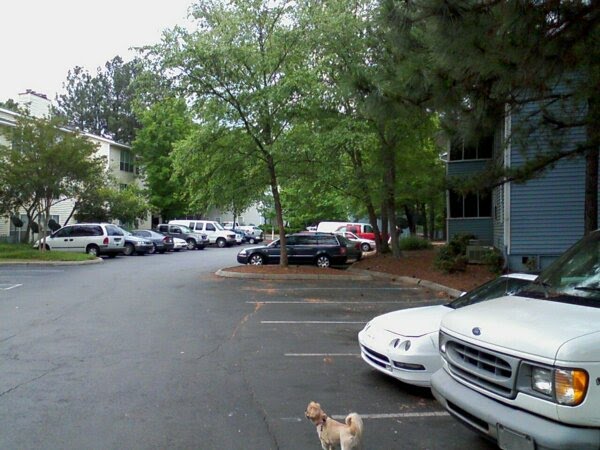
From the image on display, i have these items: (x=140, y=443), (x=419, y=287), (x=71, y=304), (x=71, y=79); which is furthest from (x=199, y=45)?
(x=71, y=79)

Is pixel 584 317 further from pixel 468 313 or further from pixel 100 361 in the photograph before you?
pixel 100 361

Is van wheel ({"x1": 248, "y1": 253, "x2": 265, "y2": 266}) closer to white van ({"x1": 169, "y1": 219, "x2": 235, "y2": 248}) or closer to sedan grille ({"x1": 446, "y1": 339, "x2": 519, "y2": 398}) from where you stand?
white van ({"x1": 169, "y1": 219, "x2": 235, "y2": 248})

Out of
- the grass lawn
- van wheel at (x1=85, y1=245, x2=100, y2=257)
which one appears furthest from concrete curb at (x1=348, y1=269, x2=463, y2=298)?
van wheel at (x1=85, y1=245, x2=100, y2=257)

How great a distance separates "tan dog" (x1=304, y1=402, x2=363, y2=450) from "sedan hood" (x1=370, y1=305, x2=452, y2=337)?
2.34 metres

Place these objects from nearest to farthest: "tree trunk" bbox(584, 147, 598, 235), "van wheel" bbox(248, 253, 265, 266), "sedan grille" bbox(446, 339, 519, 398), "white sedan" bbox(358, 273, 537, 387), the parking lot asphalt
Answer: "sedan grille" bbox(446, 339, 519, 398), the parking lot asphalt, "white sedan" bbox(358, 273, 537, 387), "tree trunk" bbox(584, 147, 598, 235), "van wheel" bbox(248, 253, 265, 266)

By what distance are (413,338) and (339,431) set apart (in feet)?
7.72

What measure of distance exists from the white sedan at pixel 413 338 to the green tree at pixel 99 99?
2502 inches

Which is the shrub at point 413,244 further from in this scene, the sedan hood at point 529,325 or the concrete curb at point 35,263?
the sedan hood at point 529,325

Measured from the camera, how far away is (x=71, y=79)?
6762cm

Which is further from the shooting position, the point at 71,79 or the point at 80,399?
the point at 71,79

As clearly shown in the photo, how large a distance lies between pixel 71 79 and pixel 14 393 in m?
69.1

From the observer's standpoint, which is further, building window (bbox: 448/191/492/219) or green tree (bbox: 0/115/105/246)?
green tree (bbox: 0/115/105/246)

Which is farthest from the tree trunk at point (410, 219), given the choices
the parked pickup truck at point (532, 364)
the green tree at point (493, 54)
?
the parked pickup truck at point (532, 364)

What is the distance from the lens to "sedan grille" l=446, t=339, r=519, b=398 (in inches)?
147
